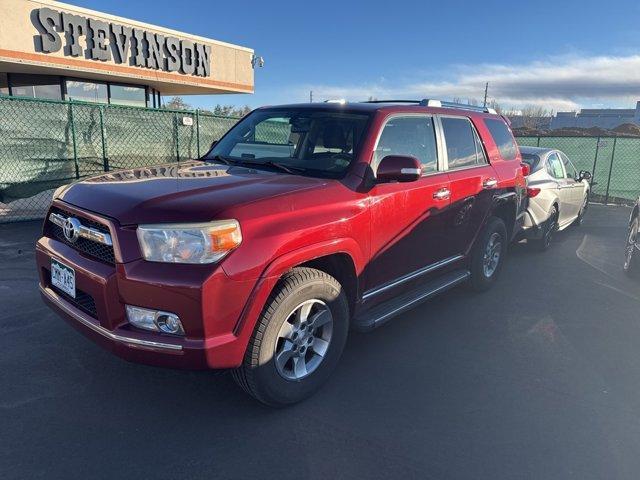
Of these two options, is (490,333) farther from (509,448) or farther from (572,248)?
(572,248)

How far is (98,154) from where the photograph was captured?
34.0 ft

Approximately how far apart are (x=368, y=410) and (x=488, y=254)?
299 centimetres

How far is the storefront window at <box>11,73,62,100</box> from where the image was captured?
655 inches

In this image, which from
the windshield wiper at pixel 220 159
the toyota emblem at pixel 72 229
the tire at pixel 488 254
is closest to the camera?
the toyota emblem at pixel 72 229

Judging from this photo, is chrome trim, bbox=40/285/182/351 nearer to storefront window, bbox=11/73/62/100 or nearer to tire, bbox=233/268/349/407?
tire, bbox=233/268/349/407

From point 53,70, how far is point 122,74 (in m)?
2.29

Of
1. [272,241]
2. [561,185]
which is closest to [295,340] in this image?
[272,241]

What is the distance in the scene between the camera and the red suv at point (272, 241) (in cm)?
248

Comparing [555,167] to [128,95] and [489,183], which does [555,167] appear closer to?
[489,183]

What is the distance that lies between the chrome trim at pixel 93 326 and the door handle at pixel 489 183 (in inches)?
143

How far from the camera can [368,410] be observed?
10.0 ft

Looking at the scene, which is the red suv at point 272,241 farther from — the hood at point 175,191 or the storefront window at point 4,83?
the storefront window at point 4,83

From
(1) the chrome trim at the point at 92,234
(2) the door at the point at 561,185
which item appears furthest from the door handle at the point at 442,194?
(2) the door at the point at 561,185

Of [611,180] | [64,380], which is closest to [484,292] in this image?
[64,380]
